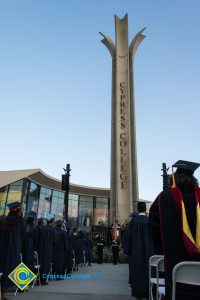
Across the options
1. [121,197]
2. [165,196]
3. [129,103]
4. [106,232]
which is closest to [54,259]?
[165,196]

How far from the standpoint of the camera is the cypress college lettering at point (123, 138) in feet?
87.9

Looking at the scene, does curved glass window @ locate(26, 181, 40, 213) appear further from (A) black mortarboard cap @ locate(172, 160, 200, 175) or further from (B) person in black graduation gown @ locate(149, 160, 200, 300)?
(B) person in black graduation gown @ locate(149, 160, 200, 300)

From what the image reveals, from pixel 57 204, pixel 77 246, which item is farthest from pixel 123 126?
pixel 57 204

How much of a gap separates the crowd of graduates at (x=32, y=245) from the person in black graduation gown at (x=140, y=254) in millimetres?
A: 2434

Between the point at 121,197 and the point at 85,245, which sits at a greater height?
the point at 121,197

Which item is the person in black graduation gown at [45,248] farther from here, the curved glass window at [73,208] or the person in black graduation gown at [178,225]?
the curved glass window at [73,208]

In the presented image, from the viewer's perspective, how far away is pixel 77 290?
24.0 feet

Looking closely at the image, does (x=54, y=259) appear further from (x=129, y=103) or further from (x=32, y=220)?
(x=129, y=103)

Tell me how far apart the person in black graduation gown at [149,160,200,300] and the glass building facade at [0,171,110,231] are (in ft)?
125

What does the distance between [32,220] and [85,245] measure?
8.02m

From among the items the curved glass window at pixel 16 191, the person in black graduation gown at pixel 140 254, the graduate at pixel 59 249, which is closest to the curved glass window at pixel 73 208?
the curved glass window at pixel 16 191

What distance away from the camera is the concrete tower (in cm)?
2644

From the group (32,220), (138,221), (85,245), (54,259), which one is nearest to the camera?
(138,221)

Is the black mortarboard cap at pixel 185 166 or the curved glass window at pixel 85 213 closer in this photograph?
the black mortarboard cap at pixel 185 166
